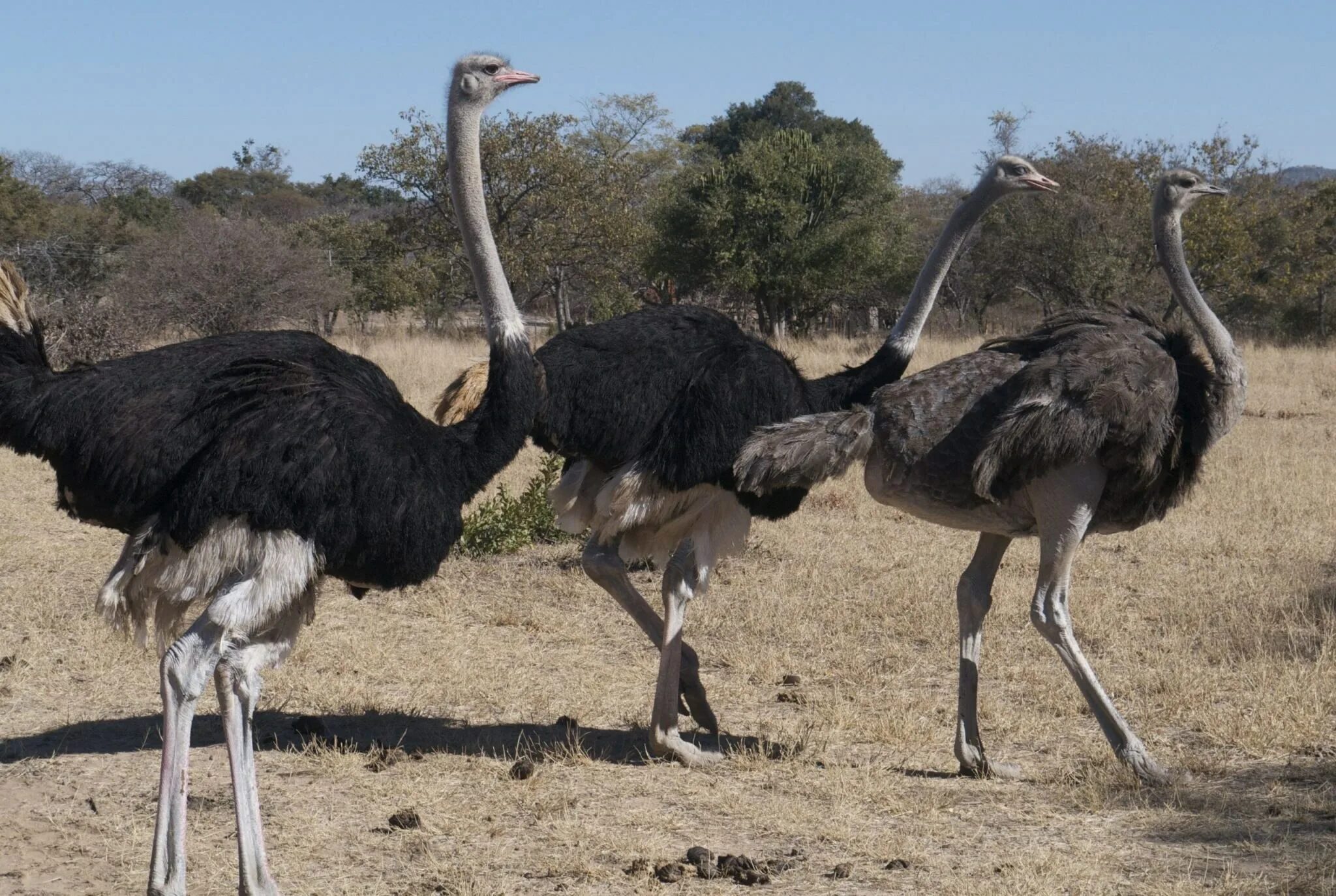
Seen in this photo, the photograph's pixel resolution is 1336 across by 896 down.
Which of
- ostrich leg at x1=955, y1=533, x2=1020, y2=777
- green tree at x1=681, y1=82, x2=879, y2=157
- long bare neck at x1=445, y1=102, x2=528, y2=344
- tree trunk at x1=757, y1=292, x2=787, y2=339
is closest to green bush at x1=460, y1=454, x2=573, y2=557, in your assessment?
ostrich leg at x1=955, y1=533, x2=1020, y2=777

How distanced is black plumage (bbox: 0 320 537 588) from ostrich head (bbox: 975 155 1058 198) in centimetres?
264

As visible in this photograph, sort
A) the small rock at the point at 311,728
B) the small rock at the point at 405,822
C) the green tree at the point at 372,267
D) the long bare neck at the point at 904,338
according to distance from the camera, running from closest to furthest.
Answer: the small rock at the point at 405,822
the small rock at the point at 311,728
the long bare neck at the point at 904,338
the green tree at the point at 372,267

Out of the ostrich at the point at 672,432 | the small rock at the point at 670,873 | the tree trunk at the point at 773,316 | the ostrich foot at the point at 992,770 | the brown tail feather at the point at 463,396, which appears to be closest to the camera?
the small rock at the point at 670,873

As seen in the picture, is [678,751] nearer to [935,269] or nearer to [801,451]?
[801,451]

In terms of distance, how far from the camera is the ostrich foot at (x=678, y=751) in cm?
476

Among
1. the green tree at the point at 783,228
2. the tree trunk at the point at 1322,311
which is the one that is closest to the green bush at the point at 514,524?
the green tree at the point at 783,228

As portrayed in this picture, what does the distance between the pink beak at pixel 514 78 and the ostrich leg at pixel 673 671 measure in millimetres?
1590

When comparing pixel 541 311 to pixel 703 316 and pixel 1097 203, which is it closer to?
pixel 1097 203

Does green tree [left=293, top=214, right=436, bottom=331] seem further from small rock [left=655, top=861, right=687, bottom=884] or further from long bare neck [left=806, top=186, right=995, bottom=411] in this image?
small rock [left=655, top=861, right=687, bottom=884]

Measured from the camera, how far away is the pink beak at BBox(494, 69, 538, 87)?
4.35 m

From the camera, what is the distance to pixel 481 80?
432 centimetres

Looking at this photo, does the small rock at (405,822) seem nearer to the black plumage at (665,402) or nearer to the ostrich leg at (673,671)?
the ostrich leg at (673,671)

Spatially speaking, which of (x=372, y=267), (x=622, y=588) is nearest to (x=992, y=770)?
(x=622, y=588)

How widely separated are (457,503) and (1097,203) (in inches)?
767
